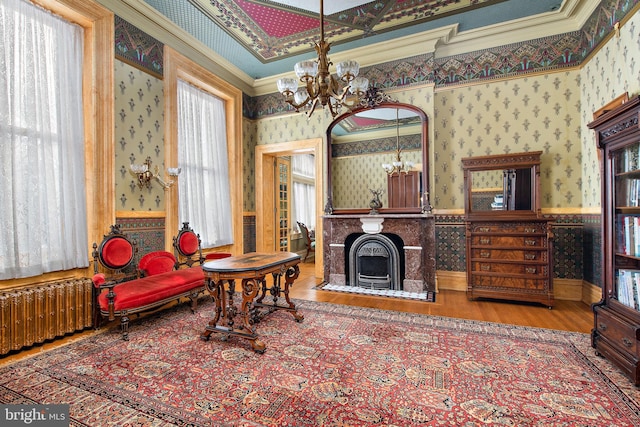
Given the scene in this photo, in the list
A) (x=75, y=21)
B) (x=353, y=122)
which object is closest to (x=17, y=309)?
(x=75, y=21)

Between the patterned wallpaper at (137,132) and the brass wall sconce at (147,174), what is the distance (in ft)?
0.18

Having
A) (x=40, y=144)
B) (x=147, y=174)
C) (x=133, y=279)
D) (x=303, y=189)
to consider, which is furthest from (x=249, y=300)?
(x=303, y=189)

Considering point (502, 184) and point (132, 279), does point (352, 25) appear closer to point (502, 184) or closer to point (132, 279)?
point (502, 184)

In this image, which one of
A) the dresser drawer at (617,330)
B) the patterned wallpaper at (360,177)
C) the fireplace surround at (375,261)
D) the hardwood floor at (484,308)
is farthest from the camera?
the patterned wallpaper at (360,177)

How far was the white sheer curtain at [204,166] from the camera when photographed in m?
4.72

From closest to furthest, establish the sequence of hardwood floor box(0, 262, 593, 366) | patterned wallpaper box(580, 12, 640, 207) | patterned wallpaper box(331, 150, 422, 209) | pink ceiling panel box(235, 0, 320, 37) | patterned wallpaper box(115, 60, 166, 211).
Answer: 1. patterned wallpaper box(580, 12, 640, 207)
2. hardwood floor box(0, 262, 593, 366)
3. patterned wallpaper box(115, 60, 166, 211)
4. pink ceiling panel box(235, 0, 320, 37)
5. patterned wallpaper box(331, 150, 422, 209)

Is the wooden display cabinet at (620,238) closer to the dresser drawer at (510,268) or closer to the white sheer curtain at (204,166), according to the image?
Result: the dresser drawer at (510,268)

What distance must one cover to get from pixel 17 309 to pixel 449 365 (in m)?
3.80

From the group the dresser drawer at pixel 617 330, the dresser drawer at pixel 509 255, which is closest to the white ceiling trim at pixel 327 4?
the dresser drawer at pixel 509 255

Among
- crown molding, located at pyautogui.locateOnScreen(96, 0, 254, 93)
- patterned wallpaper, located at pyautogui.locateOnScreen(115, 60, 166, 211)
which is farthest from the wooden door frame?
patterned wallpaper, located at pyautogui.locateOnScreen(115, 60, 166, 211)

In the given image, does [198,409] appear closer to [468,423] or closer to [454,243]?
[468,423]

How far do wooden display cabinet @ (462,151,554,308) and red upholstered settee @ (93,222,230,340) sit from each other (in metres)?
3.86

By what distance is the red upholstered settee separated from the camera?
294cm

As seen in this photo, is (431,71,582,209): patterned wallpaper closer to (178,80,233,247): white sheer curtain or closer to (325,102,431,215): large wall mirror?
(325,102,431,215): large wall mirror
